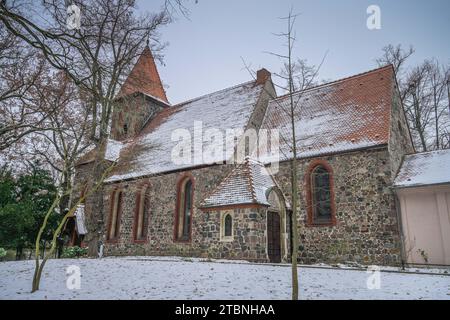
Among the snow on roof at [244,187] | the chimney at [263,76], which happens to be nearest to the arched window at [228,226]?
the snow on roof at [244,187]

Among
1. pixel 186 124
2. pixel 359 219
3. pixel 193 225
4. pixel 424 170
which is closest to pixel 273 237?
pixel 359 219

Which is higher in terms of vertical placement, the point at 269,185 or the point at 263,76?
the point at 263,76

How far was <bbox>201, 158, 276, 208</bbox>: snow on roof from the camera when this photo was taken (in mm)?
11297

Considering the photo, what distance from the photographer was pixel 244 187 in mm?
11680

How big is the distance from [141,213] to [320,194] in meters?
8.98

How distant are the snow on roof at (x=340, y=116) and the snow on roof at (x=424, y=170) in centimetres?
151

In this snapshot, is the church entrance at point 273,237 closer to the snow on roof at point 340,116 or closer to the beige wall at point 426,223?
the snow on roof at point 340,116

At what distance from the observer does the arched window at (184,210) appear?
14.2 metres

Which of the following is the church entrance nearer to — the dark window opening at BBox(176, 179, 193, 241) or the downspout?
the dark window opening at BBox(176, 179, 193, 241)

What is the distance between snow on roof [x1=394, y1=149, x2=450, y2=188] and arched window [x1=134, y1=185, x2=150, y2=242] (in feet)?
36.9

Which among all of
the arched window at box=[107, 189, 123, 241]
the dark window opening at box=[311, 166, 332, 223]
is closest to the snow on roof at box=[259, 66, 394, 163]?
the dark window opening at box=[311, 166, 332, 223]

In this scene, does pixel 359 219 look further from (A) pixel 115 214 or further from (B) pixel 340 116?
(A) pixel 115 214

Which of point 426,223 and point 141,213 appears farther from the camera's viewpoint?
point 141,213
